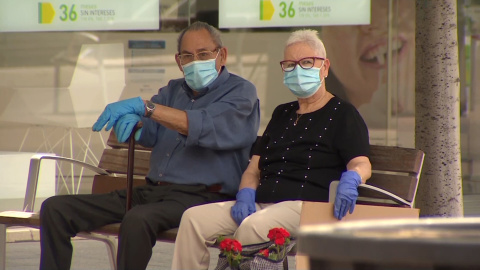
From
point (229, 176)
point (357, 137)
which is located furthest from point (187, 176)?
point (357, 137)

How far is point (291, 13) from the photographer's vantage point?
7.23 meters

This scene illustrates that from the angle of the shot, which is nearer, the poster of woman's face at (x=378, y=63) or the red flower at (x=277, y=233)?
the red flower at (x=277, y=233)

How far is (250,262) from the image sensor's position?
3.74m

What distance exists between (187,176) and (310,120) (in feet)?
2.13

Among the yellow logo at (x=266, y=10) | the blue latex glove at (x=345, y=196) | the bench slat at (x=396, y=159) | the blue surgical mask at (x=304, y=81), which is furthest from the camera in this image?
the yellow logo at (x=266, y=10)

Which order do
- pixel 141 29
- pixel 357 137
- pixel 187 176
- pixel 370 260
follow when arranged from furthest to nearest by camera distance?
pixel 141 29, pixel 187 176, pixel 357 137, pixel 370 260

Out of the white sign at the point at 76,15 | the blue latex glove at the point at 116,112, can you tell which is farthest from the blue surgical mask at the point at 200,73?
the white sign at the point at 76,15

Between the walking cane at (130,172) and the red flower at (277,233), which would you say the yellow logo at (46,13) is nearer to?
the walking cane at (130,172)

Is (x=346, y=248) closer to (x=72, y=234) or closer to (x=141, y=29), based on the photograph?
(x=72, y=234)

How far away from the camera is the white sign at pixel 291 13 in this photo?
7148mm

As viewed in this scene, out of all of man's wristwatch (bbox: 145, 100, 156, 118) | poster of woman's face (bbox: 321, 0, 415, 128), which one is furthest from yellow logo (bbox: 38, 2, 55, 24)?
man's wristwatch (bbox: 145, 100, 156, 118)

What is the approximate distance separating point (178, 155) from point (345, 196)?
1010mm

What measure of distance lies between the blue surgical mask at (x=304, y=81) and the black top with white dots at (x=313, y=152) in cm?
10

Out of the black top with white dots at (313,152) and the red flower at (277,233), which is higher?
the black top with white dots at (313,152)
